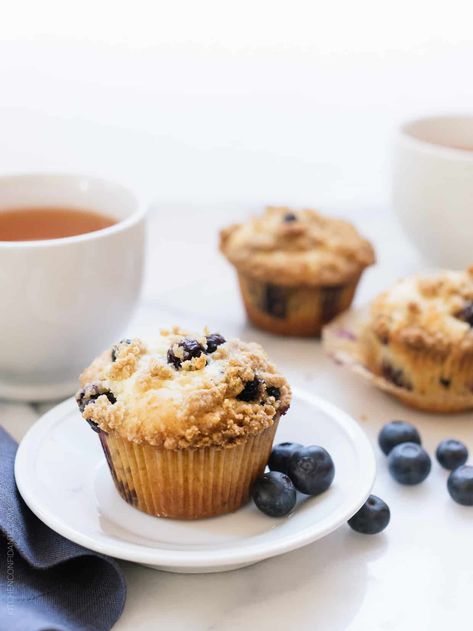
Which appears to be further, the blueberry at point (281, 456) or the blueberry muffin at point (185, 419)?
the blueberry at point (281, 456)

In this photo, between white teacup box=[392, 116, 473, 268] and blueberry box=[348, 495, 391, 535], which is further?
white teacup box=[392, 116, 473, 268]

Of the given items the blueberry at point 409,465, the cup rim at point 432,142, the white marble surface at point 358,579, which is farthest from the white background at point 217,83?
the blueberry at point 409,465

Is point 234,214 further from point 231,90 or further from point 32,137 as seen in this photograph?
point 32,137

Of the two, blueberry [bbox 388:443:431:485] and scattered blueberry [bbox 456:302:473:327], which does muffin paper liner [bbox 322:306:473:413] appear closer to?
scattered blueberry [bbox 456:302:473:327]

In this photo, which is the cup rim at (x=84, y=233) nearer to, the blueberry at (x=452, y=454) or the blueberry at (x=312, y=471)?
the blueberry at (x=312, y=471)

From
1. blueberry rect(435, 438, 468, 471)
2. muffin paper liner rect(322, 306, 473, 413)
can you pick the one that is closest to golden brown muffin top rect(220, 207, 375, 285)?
muffin paper liner rect(322, 306, 473, 413)
